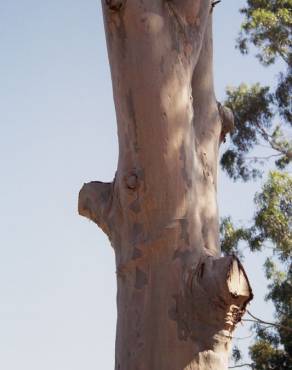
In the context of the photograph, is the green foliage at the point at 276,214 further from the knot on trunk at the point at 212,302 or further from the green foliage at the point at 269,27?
the knot on trunk at the point at 212,302

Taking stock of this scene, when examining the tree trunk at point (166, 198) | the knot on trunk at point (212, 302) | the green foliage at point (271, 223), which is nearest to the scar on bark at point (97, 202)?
the tree trunk at point (166, 198)

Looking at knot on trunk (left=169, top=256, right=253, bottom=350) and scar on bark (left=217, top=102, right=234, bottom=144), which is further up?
scar on bark (left=217, top=102, right=234, bottom=144)

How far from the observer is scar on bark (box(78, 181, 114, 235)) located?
98.3 inches

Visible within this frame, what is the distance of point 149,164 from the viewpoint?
7.82ft

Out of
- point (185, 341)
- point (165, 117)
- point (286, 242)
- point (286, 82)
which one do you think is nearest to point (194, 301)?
point (185, 341)

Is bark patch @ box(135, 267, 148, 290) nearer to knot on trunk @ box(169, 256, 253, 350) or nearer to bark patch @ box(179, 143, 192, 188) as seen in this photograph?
knot on trunk @ box(169, 256, 253, 350)

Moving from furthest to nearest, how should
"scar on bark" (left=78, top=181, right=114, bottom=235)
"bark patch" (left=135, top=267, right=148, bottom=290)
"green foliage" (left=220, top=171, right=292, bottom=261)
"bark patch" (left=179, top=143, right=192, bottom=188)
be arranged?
"green foliage" (left=220, top=171, right=292, bottom=261), "scar on bark" (left=78, top=181, right=114, bottom=235), "bark patch" (left=179, top=143, right=192, bottom=188), "bark patch" (left=135, top=267, right=148, bottom=290)

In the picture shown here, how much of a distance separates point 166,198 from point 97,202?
0.30 meters

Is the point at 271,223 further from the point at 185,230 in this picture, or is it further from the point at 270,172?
the point at 185,230

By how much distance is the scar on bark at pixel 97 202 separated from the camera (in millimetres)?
2498

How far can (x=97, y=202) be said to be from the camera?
99.7 inches

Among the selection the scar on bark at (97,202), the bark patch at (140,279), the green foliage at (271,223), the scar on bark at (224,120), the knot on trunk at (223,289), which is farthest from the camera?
the green foliage at (271,223)

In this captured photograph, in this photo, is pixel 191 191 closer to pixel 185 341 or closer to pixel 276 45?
pixel 185 341

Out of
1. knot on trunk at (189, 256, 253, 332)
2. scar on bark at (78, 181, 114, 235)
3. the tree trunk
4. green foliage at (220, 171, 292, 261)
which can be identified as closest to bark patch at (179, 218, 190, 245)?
the tree trunk
